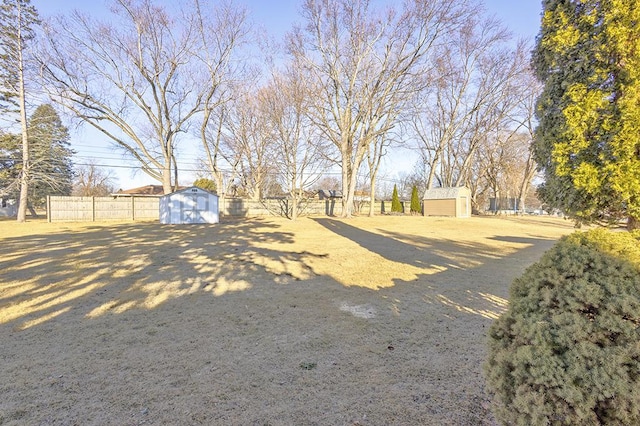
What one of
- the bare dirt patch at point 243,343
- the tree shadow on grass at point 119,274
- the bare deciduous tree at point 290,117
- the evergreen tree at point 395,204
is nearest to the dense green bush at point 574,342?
the bare dirt patch at point 243,343

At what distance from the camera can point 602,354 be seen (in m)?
1.27

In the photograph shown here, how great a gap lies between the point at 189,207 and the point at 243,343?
17.4m

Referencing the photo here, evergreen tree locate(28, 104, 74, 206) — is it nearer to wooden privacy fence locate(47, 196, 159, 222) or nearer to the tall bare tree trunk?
the tall bare tree trunk

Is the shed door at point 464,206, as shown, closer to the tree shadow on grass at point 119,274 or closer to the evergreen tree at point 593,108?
the tree shadow on grass at point 119,274

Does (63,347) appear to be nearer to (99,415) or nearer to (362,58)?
(99,415)

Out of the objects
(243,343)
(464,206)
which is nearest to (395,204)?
(464,206)

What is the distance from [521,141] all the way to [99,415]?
1391 inches

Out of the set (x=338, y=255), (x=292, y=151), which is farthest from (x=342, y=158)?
(x=338, y=255)

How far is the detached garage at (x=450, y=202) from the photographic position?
25.0 metres

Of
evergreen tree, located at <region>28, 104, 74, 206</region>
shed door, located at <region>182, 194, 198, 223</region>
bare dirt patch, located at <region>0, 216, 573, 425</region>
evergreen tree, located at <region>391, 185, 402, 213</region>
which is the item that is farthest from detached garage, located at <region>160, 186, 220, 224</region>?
evergreen tree, located at <region>391, 185, 402, 213</region>

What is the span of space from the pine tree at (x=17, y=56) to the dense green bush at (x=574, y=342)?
23.6m

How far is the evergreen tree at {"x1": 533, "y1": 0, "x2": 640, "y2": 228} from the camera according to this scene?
2041mm

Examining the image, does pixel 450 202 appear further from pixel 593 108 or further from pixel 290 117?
pixel 593 108

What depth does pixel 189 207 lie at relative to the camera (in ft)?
61.5
